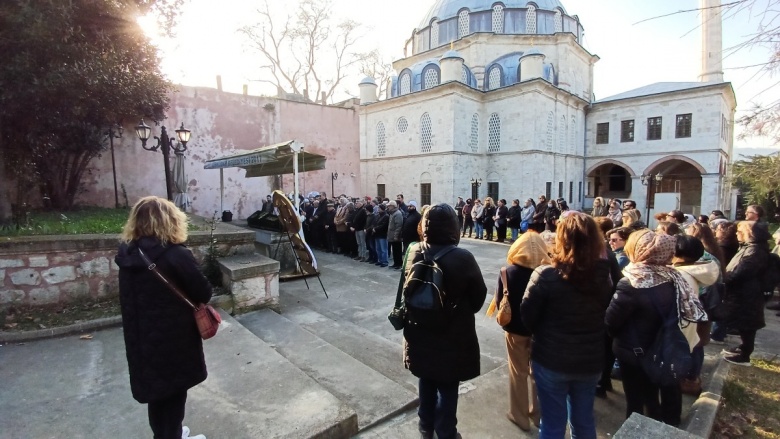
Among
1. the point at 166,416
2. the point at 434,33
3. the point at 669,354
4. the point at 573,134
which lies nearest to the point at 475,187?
the point at 573,134

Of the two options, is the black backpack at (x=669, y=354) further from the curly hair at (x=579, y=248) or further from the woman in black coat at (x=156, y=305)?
the woman in black coat at (x=156, y=305)

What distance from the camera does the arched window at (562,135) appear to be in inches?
1021

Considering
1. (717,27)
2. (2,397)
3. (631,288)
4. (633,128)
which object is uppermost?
(717,27)

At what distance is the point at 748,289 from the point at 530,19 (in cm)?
2886

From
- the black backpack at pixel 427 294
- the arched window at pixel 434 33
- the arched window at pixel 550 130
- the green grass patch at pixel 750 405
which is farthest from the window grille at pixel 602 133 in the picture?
the black backpack at pixel 427 294

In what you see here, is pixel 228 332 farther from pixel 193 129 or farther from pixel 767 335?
pixel 193 129

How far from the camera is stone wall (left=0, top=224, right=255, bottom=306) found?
449 centimetres

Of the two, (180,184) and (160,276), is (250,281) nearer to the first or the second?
(160,276)

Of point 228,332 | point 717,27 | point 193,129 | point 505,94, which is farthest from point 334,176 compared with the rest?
point 717,27

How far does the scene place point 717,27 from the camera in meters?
26.8

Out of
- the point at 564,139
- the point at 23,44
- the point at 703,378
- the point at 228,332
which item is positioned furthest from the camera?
the point at 564,139

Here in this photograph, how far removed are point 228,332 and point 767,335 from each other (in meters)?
7.24

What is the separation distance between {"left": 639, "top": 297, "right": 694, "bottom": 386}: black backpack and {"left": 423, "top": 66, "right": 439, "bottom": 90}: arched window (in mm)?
24711

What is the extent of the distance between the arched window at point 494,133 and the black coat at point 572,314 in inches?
937
